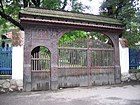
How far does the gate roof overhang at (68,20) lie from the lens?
41.9 ft

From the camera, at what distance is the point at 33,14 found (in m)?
12.8

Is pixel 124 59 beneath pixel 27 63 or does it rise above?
above

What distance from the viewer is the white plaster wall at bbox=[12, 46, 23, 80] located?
12812mm

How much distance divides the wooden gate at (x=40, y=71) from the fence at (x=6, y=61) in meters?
1.20

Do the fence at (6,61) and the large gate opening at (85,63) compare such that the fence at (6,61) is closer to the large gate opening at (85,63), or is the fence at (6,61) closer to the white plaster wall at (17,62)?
the white plaster wall at (17,62)

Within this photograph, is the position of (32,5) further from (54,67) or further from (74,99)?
(74,99)

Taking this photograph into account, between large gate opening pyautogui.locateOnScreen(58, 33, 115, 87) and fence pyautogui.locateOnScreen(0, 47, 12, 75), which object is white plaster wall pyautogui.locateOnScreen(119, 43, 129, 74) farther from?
fence pyautogui.locateOnScreen(0, 47, 12, 75)

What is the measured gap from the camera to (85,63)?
1434cm

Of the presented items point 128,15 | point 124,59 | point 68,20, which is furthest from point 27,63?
point 128,15

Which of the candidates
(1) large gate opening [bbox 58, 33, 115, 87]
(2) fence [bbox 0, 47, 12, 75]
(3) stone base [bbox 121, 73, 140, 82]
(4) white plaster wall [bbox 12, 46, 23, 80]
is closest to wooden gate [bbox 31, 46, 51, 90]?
(4) white plaster wall [bbox 12, 46, 23, 80]

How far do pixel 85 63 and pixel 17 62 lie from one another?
3724 mm

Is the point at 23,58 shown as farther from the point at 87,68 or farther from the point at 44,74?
the point at 87,68

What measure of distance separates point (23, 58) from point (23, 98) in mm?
2667

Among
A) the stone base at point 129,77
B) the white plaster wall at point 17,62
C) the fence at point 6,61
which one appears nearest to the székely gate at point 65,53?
the white plaster wall at point 17,62
